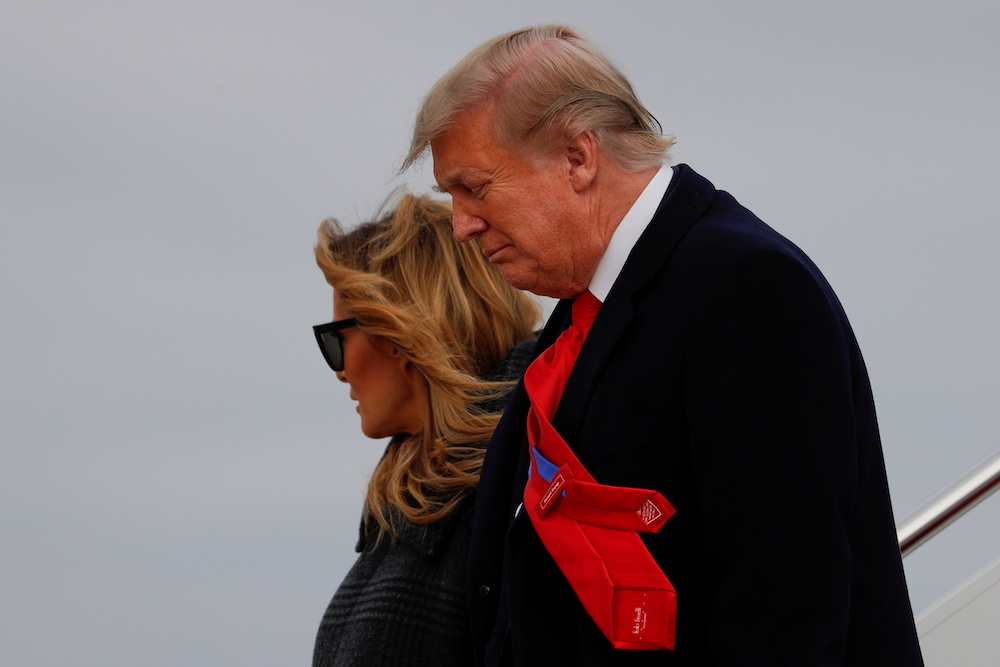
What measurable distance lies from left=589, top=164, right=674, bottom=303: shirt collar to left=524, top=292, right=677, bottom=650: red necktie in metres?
0.20

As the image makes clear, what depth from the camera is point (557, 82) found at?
1634 mm

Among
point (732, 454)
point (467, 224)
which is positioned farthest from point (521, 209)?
point (732, 454)

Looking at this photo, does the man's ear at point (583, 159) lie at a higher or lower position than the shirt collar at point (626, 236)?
higher

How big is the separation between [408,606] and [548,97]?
2.95 ft

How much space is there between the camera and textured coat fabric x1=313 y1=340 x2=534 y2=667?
2.05m

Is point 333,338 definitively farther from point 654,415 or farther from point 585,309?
point 654,415

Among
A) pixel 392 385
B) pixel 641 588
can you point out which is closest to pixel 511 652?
pixel 641 588

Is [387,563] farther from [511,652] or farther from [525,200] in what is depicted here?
[525,200]

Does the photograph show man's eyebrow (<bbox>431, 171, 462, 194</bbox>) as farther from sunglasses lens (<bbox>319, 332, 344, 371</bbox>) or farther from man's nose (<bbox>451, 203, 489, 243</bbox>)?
sunglasses lens (<bbox>319, 332, 344, 371</bbox>)

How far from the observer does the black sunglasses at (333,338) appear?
2277mm

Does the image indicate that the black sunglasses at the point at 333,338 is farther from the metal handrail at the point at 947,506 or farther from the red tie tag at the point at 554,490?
the metal handrail at the point at 947,506

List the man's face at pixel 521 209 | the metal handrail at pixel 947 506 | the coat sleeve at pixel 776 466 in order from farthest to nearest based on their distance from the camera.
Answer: the metal handrail at pixel 947 506 → the man's face at pixel 521 209 → the coat sleeve at pixel 776 466

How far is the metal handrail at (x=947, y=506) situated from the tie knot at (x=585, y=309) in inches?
44.6

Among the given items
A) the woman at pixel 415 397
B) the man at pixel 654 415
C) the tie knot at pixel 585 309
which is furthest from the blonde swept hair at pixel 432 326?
the tie knot at pixel 585 309
